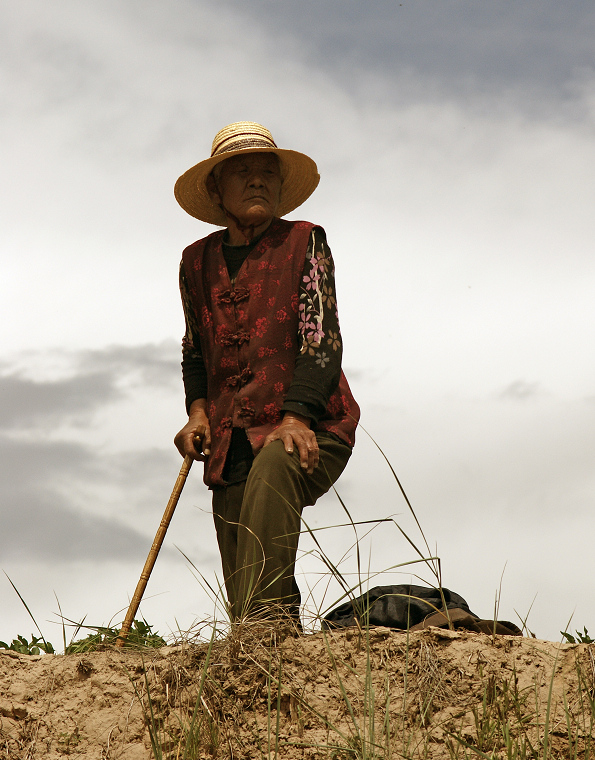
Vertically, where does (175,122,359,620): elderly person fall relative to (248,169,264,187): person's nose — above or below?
below

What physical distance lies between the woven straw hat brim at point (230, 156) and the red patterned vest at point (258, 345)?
1.05 feet

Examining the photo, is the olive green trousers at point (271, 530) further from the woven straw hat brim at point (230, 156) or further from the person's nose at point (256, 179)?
the woven straw hat brim at point (230, 156)

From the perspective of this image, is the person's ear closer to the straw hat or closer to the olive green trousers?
the straw hat

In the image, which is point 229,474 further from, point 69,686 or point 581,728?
point 581,728

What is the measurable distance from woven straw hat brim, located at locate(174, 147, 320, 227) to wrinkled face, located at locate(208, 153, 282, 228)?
0.06 metres

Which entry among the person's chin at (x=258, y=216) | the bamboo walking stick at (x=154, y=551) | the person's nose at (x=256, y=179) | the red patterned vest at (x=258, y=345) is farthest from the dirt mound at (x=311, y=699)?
the person's nose at (x=256, y=179)

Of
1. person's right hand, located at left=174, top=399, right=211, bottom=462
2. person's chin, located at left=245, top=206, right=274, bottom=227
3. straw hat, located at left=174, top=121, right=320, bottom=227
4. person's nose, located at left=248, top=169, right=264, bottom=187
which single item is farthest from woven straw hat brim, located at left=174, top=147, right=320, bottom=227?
person's right hand, located at left=174, top=399, right=211, bottom=462

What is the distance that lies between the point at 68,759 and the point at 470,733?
59.9 inches

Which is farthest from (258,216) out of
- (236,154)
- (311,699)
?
Result: (311,699)

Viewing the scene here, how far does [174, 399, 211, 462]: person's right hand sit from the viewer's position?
440cm

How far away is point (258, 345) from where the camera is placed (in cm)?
422

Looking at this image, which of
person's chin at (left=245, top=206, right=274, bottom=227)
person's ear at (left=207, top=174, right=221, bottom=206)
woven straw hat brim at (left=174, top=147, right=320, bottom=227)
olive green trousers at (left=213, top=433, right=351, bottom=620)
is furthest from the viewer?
person's ear at (left=207, top=174, right=221, bottom=206)

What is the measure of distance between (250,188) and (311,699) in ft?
7.86

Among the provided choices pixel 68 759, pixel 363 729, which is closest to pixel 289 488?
pixel 363 729
